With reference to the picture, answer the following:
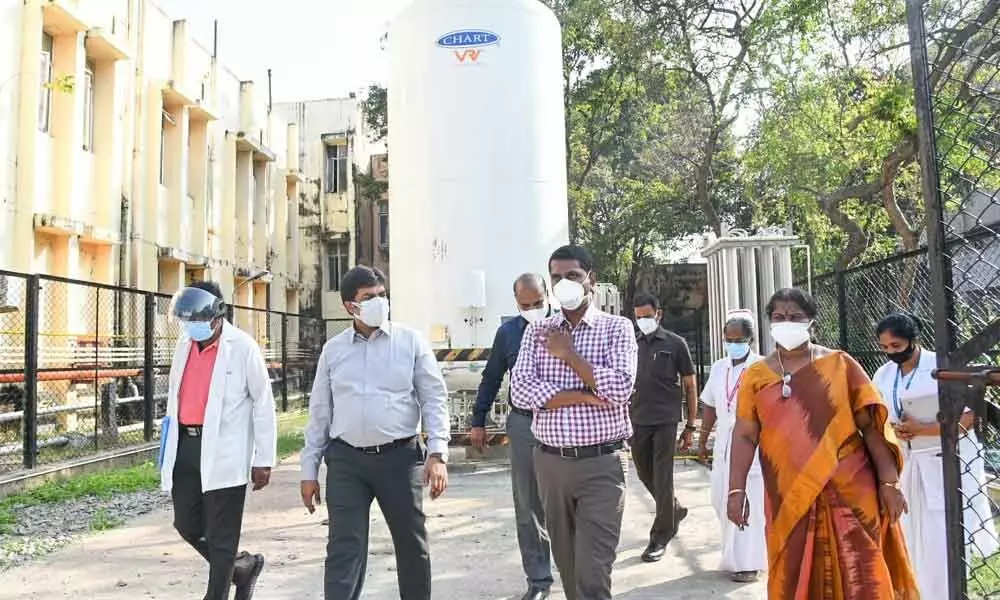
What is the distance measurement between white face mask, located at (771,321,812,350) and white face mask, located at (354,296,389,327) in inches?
70.6

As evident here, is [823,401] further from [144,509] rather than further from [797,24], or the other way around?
[797,24]

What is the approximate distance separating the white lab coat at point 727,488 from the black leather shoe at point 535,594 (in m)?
1.17

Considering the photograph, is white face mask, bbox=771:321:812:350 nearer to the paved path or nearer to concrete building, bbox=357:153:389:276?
the paved path

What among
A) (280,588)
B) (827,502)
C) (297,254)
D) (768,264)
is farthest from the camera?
(297,254)

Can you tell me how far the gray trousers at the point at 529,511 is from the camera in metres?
4.80

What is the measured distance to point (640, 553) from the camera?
5.83m

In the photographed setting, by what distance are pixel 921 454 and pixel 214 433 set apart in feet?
11.9

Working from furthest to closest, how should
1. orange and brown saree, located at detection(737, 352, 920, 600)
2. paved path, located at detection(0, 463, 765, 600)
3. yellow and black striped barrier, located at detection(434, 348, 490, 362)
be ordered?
yellow and black striped barrier, located at detection(434, 348, 490, 362) → paved path, located at detection(0, 463, 765, 600) → orange and brown saree, located at detection(737, 352, 920, 600)

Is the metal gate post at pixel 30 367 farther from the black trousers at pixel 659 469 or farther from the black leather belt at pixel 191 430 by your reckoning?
the black trousers at pixel 659 469

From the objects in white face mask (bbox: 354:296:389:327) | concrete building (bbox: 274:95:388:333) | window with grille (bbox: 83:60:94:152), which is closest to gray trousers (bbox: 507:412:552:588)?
white face mask (bbox: 354:296:389:327)

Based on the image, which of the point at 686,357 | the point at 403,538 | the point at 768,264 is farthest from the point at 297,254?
the point at 403,538

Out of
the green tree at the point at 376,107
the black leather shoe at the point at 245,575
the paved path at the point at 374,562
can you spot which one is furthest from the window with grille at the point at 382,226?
the black leather shoe at the point at 245,575

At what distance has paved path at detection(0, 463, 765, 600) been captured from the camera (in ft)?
16.3

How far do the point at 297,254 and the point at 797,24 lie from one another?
15.5 metres
